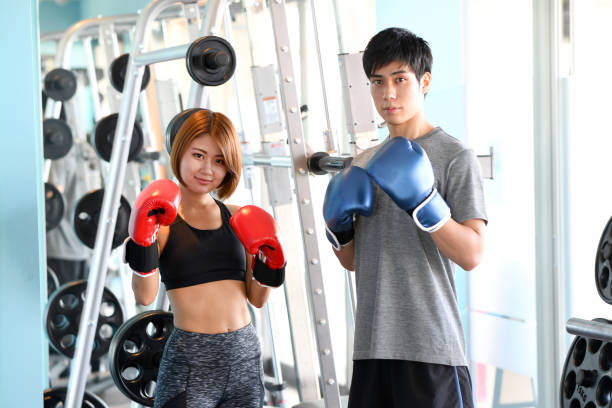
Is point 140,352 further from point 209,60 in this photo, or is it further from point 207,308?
point 209,60

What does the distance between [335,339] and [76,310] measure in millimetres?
1618

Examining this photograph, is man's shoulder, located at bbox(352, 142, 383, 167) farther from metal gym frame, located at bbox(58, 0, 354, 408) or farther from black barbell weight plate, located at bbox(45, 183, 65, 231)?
black barbell weight plate, located at bbox(45, 183, 65, 231)

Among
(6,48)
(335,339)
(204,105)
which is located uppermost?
(6,48)

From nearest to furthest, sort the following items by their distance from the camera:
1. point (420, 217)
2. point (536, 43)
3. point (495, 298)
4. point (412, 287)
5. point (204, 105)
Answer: point (420, 217) < point (412, 287) < point (204, 105) < point (536, 43) < point (495, 298)

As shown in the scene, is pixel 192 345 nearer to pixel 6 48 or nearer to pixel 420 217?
pixel 420 217

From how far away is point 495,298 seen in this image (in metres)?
3.40

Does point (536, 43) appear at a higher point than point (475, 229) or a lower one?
higher

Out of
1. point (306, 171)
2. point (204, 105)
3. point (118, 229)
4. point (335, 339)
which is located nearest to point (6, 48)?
point (204, 105)

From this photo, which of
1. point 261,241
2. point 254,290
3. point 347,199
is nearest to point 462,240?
point 347,199

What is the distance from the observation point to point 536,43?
3.09 m

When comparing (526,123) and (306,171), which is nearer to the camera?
(306,171)

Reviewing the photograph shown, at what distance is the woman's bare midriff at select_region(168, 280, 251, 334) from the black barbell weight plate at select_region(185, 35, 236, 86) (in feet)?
2.07

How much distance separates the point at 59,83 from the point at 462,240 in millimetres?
3123

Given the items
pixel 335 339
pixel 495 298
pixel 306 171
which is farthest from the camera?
pixel 335 339
